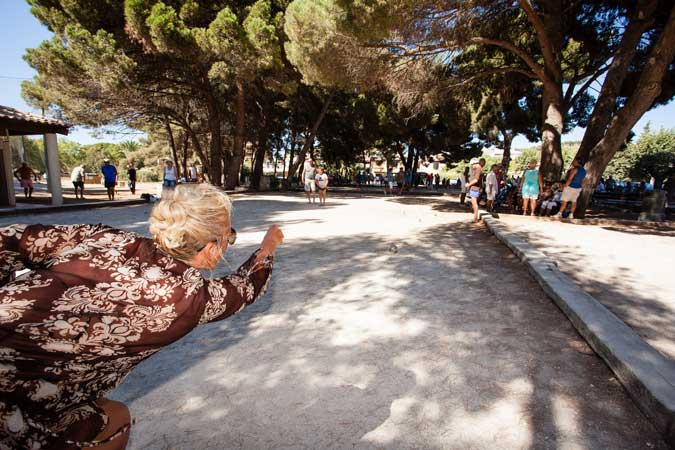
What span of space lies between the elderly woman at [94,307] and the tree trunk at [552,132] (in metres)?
12.2

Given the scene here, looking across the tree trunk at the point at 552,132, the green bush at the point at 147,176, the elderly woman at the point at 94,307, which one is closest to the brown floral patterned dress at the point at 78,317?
the elderly woman at the point at 94,307

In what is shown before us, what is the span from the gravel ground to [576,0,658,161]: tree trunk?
3192 mm

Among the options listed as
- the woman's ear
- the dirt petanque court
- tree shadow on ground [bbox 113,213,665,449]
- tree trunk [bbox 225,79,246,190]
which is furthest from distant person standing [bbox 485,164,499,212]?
tree trunk [bbox 225,79,246,190]

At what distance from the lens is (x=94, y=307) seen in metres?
1.07

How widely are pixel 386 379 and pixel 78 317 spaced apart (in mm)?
2111

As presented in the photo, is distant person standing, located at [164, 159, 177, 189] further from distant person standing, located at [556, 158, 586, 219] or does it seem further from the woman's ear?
the woman's ear

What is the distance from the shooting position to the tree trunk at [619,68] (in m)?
9.55

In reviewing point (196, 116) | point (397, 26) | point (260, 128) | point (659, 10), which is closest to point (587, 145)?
point (659, 10)

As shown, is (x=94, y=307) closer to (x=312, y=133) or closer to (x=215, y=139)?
(x=215, y=139)

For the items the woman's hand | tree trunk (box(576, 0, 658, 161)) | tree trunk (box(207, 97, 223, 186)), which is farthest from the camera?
tree trunk (box(207, 97, 223, 186))

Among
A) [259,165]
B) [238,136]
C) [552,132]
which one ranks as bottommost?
[259,165]

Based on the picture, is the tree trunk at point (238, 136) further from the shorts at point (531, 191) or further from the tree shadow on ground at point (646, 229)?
the tree shadow on ground at point (646, 229)

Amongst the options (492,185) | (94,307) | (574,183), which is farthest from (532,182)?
(94,307)

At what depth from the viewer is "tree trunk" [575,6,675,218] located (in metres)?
8.55
